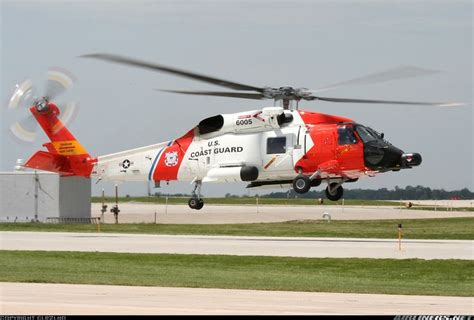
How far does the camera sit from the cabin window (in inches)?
1585

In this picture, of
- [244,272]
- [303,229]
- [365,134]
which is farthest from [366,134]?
[303,229]

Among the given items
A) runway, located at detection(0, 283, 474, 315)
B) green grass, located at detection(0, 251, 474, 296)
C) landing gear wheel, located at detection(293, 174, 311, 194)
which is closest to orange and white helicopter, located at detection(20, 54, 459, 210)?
landing gear wheel, located at detection(293, 174, 311, 194)

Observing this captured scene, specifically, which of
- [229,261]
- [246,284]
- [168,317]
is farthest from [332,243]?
[168,317]

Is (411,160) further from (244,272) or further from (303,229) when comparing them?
(303,229)

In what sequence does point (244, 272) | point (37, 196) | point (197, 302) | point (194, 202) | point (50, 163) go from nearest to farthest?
point (197, 302) → point (244, 272) → point (194, 202) → point (50, 163) → point (37, 196)

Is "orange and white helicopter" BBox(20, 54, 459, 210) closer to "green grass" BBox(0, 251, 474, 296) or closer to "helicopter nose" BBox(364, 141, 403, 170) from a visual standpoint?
"helicopter nose" BBox(364, 141, 403, 170)

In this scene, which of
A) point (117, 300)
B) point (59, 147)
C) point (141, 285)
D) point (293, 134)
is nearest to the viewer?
point (117, 300)

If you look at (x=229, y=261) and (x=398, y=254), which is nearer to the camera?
(x=229, y=261)

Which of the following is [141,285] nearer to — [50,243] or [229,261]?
[229,261]

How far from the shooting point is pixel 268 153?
40.6 meters

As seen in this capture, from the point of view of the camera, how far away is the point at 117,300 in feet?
71.9

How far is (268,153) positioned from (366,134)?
12.9ft

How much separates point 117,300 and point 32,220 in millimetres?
39242

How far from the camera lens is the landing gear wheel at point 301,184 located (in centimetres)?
4003
